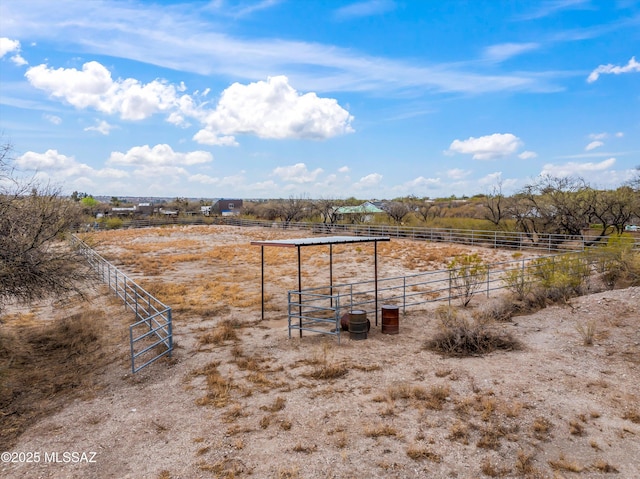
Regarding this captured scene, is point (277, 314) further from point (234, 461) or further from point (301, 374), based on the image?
point (234, 461)

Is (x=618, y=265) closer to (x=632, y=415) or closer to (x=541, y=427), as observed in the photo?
(x=632, y=415)

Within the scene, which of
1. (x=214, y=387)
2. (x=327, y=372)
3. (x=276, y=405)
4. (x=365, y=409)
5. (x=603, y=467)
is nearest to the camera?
(x=603, y=467)

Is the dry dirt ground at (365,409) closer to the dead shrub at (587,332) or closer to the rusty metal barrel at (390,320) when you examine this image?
the dead shrub at (587,332)

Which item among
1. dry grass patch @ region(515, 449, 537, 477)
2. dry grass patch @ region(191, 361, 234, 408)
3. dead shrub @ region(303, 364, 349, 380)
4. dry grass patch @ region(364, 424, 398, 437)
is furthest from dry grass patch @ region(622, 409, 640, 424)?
dry grass patch @ region(191, 361, 234, 408)

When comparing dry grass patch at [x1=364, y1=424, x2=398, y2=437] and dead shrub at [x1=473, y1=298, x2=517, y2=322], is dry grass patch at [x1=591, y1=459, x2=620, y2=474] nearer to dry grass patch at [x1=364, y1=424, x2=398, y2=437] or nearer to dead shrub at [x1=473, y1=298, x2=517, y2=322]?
dry grass patch at [x1=364, y1=424, x2=398, y2=437]

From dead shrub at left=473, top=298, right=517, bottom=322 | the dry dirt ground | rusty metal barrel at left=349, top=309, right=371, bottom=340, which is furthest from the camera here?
dead shrub at left=473, top=298, right=517, bottom=322

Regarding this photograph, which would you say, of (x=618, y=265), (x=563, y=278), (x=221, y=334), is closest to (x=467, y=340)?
(x=563, y=278)

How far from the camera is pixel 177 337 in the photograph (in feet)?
37.6

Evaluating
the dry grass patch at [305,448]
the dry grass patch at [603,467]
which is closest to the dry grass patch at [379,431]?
the dry grass patch at [305,448]

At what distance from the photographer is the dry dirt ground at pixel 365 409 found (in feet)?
18.8

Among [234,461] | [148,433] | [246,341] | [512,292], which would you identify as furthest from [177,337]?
[512,292]

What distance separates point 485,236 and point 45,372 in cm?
2896

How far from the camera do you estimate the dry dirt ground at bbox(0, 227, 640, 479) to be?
18.8 feet

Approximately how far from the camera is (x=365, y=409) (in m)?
7.12
